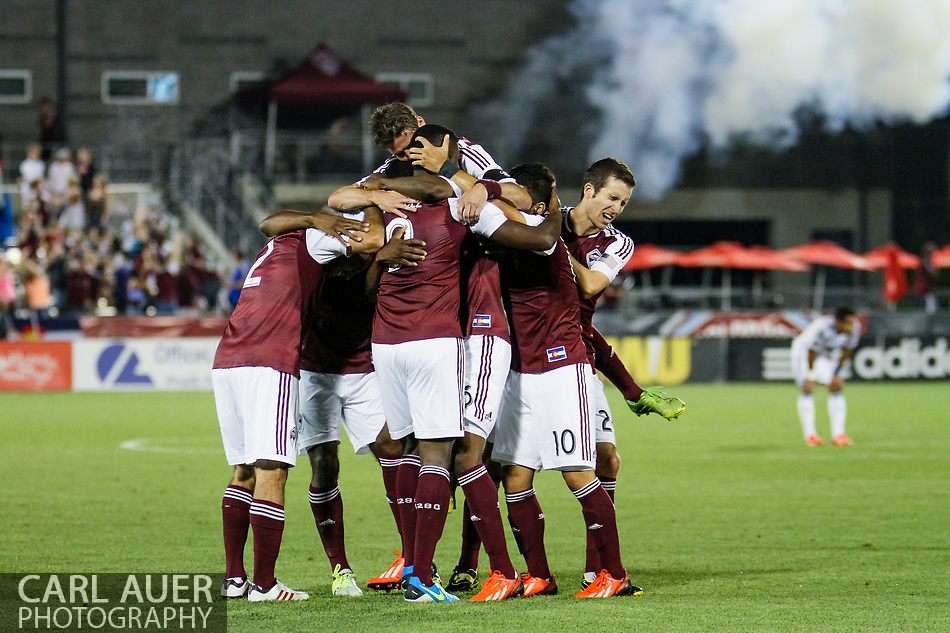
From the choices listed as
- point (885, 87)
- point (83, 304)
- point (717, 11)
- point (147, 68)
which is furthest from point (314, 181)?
point (885, 87)

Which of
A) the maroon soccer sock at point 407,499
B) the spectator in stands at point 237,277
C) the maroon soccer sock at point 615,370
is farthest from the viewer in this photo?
the spectator in stands at point 237,277

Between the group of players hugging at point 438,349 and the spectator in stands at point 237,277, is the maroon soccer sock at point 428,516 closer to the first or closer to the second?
the group of players hugging at point 438,349

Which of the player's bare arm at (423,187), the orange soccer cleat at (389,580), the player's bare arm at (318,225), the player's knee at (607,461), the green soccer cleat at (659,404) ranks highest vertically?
the player's bare arm at (423,187)

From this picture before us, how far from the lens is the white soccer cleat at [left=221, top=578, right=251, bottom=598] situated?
25.1ft

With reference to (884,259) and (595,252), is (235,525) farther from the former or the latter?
(884,259)

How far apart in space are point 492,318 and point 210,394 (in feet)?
66.0

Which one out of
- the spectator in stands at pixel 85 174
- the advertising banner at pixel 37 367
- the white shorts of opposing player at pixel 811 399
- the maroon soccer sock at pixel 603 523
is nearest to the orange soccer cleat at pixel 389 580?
the maroon soccer sock at pixel 603 523

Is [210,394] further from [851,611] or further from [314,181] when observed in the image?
[851,611]

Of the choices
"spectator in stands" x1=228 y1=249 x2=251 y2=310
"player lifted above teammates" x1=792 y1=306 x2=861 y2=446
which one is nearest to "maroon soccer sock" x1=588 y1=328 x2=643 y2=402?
"player lifted above teammates" x1=792 y1=306 x2=861 y2=446

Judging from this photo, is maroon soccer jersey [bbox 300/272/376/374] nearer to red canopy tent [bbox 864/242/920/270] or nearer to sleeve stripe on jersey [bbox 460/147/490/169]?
sleeve stripe on jersey [bbox 460/147/490/169]

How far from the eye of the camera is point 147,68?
1556 inches

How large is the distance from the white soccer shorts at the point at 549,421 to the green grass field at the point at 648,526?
2.40 feet

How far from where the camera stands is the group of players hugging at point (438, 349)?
24.6 ft

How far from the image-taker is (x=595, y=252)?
809 centimetres
